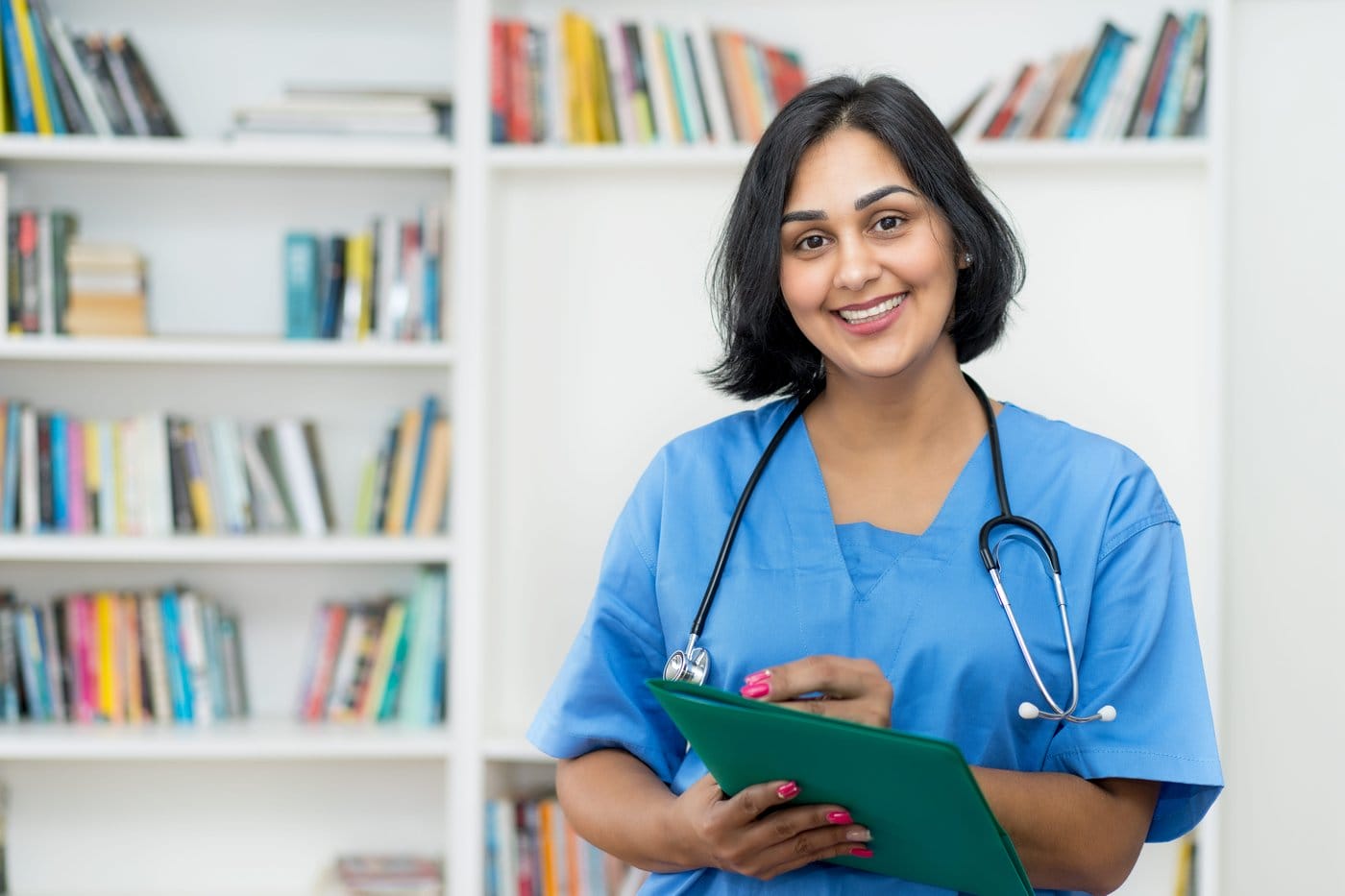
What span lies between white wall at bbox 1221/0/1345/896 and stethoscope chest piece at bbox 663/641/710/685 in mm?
1545

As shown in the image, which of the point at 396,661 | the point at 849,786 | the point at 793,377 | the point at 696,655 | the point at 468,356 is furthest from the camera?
the point at 396,661

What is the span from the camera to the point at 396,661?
252cm

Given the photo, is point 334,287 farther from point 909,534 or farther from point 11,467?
point 909,534

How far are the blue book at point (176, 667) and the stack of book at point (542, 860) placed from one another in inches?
23.6

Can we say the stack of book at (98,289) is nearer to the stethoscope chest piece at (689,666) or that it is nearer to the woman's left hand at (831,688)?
the stethoscope chest piece at (689,666)

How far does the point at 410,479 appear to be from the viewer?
2.52m

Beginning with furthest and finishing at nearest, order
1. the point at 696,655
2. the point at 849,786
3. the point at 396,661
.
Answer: the point at 396,661
the point at 696,655
the point at 849,786

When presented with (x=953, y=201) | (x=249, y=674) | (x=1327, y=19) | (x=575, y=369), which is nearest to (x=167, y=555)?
(x=249, y=674)

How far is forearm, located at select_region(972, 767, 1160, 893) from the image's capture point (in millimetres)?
1073

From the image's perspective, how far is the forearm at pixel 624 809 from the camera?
1172mm

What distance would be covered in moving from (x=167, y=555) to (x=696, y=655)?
1.50 metres

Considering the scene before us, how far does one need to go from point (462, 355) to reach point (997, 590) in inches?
55.4

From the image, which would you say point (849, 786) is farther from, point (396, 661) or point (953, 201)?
point (396, 661)

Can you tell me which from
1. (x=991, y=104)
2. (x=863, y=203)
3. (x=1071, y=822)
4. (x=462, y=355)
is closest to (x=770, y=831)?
(x=1071, y=822)
